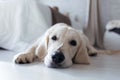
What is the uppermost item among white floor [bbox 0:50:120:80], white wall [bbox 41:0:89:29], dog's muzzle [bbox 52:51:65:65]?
white wall [bbox 41:0:89:29]

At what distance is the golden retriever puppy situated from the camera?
135 centimetres

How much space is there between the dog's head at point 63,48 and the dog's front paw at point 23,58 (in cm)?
9

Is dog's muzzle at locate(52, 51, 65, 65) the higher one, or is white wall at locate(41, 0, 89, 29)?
white wall at locate(41, 0, 89, 29)

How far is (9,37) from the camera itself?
2.01m

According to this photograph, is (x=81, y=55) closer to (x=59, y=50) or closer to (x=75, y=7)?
(x=59, y=50)

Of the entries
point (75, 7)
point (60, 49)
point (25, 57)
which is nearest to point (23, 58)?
point (25, 57)

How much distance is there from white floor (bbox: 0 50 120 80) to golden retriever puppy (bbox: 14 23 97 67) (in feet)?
0.15

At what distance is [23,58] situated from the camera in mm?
1466

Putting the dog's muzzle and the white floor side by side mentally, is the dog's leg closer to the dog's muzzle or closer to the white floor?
the white floor

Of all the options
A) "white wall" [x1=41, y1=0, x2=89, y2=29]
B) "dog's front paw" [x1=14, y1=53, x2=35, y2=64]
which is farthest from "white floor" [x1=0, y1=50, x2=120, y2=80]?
"white wall" [x1=41, y1=0, x2=89, y2=29]

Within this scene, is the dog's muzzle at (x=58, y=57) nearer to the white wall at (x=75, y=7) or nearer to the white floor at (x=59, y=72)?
the white floor at (x=59, y=72)

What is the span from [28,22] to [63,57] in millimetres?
803

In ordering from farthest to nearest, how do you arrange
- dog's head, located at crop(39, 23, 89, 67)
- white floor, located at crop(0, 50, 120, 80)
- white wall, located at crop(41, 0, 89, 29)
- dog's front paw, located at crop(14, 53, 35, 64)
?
white wall, located at crop(41, 0, 89, 29), dog's front paw, located at crop(14, 53, 35, 64), dog's head, located at crop(39, 23, 89, 67), white floor, located at crop(0, 50, 120, 80)

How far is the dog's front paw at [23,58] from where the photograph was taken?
145 centimetres
